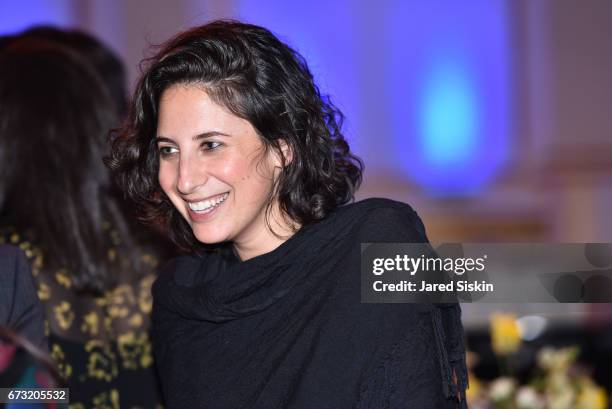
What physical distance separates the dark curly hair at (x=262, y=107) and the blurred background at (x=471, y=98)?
4.34m

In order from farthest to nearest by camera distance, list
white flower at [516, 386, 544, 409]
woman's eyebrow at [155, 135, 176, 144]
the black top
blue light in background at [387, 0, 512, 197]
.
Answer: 1. blue light in background at [387, 0, 512, 197]
2. white flower at [516, 386, 544, 409]
3. woman's eyebrow at [155, 135, 176, 144]
4. the black top

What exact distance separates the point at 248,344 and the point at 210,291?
0.47ft

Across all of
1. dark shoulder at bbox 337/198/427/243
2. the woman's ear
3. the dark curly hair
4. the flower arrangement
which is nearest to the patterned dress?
the dark curly hair

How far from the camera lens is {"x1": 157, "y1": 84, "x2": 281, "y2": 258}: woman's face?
1731 mm

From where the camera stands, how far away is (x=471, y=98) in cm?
664

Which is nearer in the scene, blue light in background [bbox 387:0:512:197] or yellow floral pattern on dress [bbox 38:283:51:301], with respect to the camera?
yellow floral pattern on dress [bbox 38:283:51:301]

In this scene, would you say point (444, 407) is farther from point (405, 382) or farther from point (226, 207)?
point (226, 207)

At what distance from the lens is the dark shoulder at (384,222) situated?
173 cm

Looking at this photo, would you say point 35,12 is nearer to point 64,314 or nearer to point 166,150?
point 64,314

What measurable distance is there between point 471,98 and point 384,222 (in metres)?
5.06

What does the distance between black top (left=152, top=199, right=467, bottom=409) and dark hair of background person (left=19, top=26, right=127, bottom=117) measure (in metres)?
0.71

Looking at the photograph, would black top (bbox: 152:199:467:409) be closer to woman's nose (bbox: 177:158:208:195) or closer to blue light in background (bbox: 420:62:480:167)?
woman's nose (bbox: 177:158:208:195)

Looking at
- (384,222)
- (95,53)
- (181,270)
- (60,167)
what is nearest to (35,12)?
(95,53)

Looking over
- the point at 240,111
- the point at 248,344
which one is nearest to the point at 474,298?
the point at 248,344
